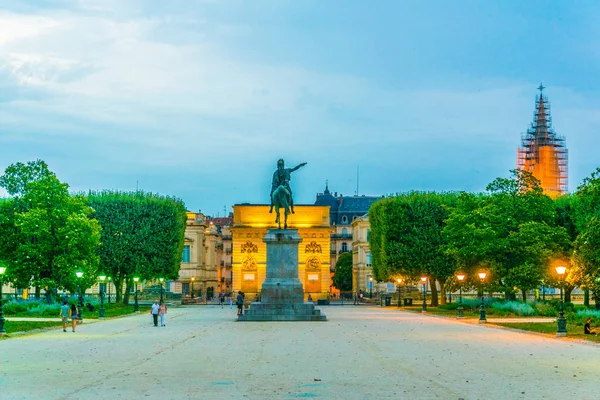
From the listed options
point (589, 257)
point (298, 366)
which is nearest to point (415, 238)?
point (589, 257)

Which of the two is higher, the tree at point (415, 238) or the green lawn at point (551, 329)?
the tree at point (415, 238)

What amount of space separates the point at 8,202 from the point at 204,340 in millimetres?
40794

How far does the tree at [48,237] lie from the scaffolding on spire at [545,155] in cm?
11107

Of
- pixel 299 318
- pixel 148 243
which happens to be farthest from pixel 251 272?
pixel 299 318

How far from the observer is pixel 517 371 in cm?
2222

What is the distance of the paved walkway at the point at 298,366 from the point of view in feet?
59.6

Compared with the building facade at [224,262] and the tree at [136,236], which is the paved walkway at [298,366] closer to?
the tree at [136,236]

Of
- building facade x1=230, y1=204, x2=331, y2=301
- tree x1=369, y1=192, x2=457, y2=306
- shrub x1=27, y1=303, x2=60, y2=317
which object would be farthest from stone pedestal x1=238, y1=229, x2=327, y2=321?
building facade x1=230, y1=204, x2=331, y2=301

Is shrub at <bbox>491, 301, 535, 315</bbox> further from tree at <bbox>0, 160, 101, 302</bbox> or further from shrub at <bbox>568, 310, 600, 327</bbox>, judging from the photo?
tree at <bbox>0, 160, 101, 302</bbox>

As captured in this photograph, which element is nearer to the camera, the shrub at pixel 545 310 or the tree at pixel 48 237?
the shrub at pixel 545 310

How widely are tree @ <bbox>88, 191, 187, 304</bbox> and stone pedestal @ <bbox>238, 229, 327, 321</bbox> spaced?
1376 inches

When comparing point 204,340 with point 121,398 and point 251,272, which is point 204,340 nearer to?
point 121,398

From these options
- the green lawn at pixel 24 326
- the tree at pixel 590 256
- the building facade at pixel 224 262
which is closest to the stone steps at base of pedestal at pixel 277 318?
the green lawn at pixel 24 326

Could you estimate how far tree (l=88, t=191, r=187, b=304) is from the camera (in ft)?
281
